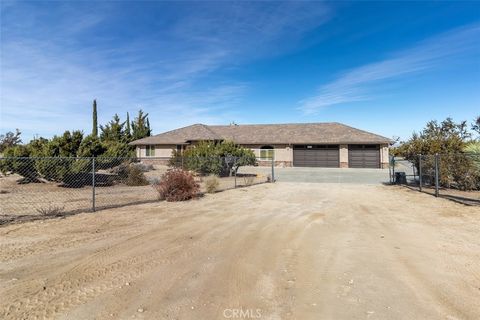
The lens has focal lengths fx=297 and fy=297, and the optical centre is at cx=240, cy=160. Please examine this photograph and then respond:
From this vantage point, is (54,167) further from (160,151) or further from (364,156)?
(364,156)

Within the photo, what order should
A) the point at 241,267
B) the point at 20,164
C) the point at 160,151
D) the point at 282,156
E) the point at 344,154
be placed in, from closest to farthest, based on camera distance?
1. the point at 241,267
2. the point at 20,164
3. the point at 344,154
4. the point at 282,156
5. the point at 160,151

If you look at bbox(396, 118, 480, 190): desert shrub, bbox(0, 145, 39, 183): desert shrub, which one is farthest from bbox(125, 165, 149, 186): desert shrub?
bbox(396, 118, 480, 190): desert shrub

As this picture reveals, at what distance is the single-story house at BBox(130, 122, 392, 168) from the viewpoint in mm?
33250

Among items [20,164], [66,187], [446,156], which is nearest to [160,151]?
[66,187]

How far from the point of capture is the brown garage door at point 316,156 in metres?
34.3

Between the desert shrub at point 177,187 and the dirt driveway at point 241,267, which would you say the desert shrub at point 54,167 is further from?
the dirt driveway at point 241,267

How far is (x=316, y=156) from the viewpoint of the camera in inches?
1385

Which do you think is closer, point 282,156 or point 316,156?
point 316,156

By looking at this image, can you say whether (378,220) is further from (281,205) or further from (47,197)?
(47,197)

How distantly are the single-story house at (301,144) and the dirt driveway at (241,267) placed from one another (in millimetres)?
25571

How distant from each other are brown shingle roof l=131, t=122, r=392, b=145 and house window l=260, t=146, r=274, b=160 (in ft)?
3.47

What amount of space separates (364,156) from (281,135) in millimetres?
10176

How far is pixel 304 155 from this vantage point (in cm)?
3569

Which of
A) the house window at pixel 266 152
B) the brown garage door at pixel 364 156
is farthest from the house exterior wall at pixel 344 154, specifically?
the house window at pixel 266 152
